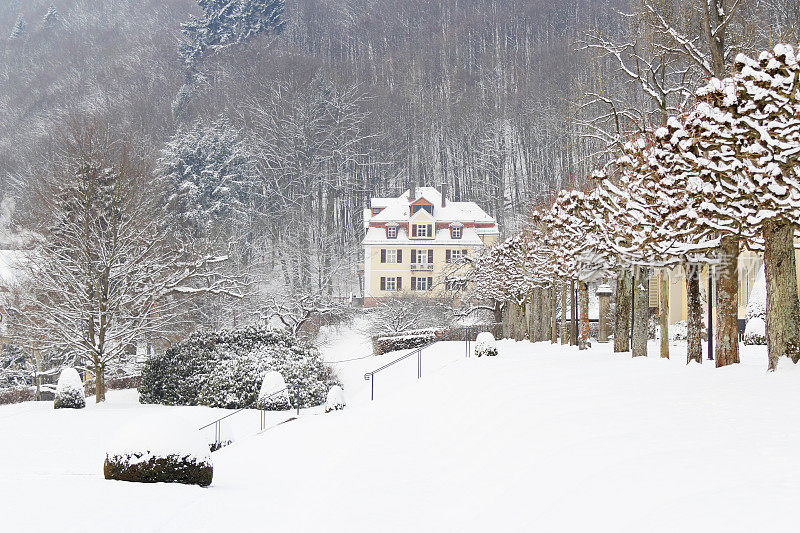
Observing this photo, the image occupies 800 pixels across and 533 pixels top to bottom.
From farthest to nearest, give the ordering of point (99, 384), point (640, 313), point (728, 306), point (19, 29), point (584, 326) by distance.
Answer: point (19, 29) → point (99, 384) → point (584, 326) → point (640, 313) → point (728, 306)

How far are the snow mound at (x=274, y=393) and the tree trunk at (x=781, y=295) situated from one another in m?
16.9

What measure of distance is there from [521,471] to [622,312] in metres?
13.0

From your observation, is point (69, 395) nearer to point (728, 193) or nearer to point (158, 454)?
point (158, 454)

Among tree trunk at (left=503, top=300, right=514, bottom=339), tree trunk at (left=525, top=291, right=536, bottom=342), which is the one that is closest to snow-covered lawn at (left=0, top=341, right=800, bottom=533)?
tree trunk at (left=525, top=291, right=536, bottom=342)

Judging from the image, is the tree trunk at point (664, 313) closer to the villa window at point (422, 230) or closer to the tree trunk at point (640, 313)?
the tree trunk at point (640, 313)

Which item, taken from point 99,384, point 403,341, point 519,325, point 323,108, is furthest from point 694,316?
point 323,108

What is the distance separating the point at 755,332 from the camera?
25.4 meters

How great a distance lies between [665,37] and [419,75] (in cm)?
7046

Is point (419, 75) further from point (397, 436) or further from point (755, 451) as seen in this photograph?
point (755, 451)

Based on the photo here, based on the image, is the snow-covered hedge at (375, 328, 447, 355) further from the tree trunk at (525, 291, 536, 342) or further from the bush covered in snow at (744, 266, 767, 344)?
the bush covered in snow at (744, 266, 767, 344)

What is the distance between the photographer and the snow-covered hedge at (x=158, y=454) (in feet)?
31.4

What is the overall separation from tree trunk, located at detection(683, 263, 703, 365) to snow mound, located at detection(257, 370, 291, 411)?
1399 cm

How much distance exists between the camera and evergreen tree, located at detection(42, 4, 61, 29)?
116 m

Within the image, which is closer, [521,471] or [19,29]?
[521,471]
